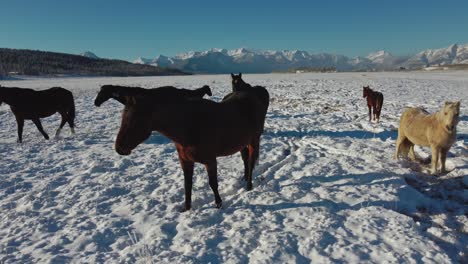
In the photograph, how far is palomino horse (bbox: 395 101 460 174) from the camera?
681cm

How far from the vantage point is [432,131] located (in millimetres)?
7273

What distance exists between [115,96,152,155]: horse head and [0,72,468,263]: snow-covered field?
1.44 meters

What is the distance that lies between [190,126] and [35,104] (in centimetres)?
988

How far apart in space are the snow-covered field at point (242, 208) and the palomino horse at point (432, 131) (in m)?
0.46

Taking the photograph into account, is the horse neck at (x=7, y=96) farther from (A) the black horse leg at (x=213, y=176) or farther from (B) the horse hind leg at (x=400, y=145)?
(B) the horse hind leg at (x=400, y=145)

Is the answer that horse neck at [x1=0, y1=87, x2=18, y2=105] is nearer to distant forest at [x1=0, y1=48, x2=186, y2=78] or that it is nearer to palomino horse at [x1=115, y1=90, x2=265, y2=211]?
palomino horse at [x1=115, y1=90, x2=265, y2=211]

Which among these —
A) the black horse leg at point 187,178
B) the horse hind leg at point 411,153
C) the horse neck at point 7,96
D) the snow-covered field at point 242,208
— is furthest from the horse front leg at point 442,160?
the horse neck at point 7,96

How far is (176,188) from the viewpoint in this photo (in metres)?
7.12

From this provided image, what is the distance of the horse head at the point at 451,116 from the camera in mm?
6676

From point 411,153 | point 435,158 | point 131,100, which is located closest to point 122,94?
point 131,100

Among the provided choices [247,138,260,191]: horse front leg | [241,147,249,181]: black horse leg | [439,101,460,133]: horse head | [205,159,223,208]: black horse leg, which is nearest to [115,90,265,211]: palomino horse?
[205,159,223,208]: black horse leg

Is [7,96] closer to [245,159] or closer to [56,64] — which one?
[245,159]

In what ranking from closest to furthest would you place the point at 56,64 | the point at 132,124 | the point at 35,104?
the point at 132,124
the point at 35,104
the point at 56,64

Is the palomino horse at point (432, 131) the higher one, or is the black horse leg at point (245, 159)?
the palomino horse at point (432, 131)
